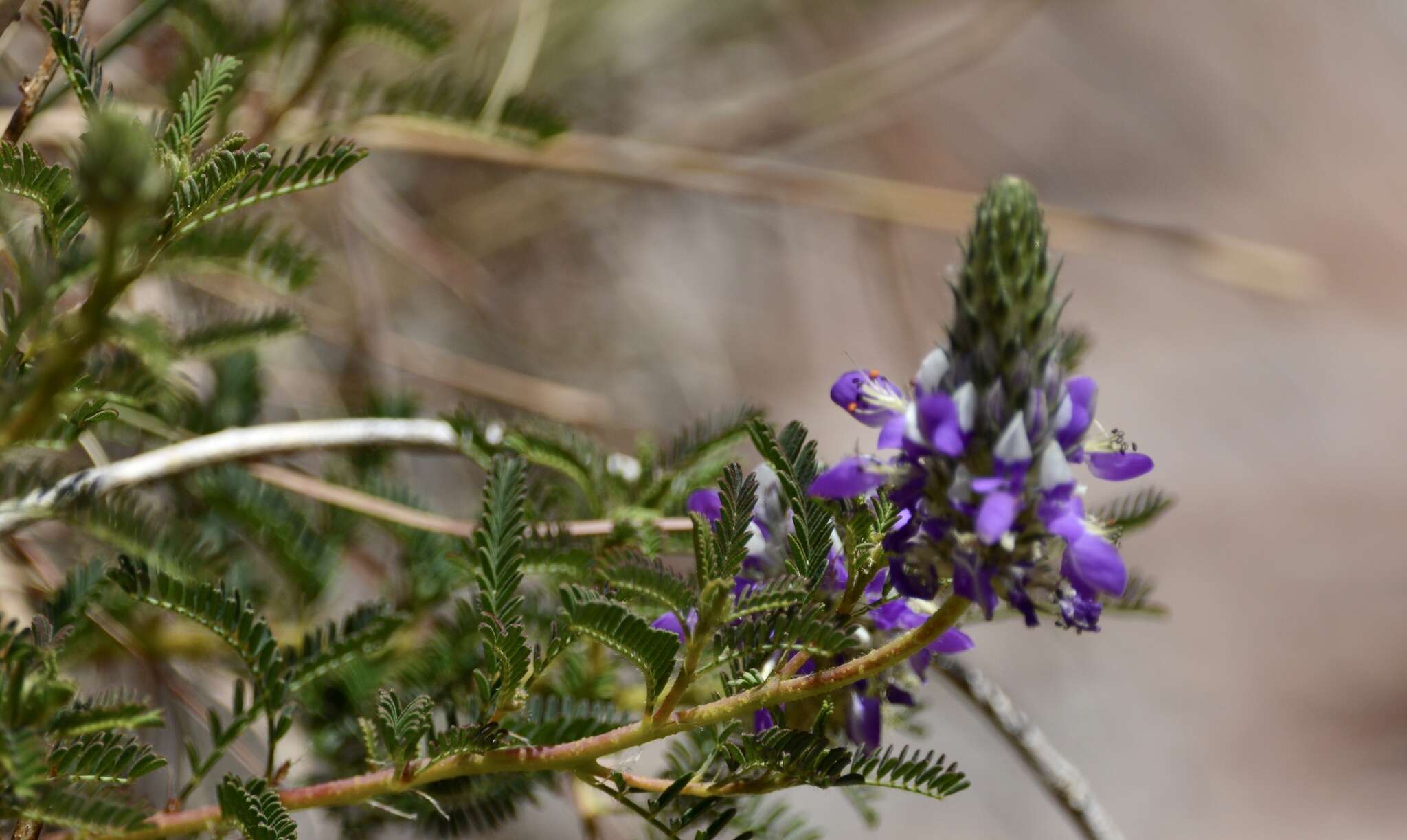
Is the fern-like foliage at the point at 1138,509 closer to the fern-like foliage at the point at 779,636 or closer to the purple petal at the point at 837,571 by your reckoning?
the purple petal at the point at 837,571

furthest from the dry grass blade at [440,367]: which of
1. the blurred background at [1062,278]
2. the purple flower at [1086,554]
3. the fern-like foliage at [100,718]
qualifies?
the purple flower at [1086,554]

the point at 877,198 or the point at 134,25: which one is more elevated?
the point at 877,198

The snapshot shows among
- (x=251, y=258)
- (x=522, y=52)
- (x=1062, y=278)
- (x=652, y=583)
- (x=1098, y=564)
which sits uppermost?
(x=1062, y=278)

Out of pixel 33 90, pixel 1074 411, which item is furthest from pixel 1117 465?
pixel 33 90

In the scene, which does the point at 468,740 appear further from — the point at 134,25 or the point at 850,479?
the point at 134,25

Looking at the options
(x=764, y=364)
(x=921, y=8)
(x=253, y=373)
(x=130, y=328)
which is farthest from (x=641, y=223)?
(x=130, y=328)

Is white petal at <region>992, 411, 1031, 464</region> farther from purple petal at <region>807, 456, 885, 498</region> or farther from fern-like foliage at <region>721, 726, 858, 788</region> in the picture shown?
fern-like foliage at <region>721, 726, 858, 788</region>
